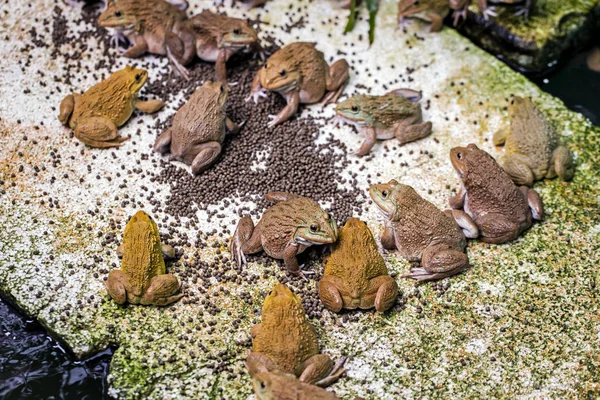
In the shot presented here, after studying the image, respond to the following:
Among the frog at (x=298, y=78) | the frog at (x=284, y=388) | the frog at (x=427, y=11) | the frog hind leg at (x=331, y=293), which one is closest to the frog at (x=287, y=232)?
the frog hind leg at (x=331, y=293)

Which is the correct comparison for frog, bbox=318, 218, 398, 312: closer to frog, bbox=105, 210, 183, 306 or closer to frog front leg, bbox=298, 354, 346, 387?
frog front leg, bbox=298, 354, 346, 387

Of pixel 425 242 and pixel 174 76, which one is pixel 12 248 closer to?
pixel 174 76

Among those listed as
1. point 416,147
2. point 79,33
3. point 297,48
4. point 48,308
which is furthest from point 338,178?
point 79,33

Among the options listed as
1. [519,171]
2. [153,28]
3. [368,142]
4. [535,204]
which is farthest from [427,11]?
[153,28]

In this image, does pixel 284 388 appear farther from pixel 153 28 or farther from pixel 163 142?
pixel 153 28

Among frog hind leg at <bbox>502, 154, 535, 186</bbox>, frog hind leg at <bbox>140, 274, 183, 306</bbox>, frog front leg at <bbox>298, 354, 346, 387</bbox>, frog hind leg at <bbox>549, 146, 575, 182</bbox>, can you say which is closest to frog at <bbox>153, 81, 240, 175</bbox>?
frog hind leg at <bbox>140, 274, 183, 306</bbox>

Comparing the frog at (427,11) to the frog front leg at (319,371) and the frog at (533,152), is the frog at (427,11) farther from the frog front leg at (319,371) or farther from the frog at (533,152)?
the frog front leg at (319,371)
